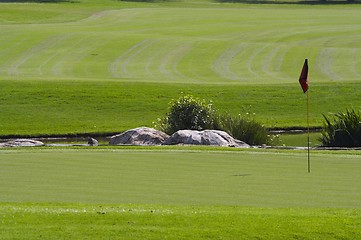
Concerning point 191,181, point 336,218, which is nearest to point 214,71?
point 191,181

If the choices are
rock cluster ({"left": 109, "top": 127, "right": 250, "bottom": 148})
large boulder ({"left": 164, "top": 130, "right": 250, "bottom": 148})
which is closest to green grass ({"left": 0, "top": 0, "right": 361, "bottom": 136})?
rock cluster ({"left": 109, "top": 127, "right": 250, "bottom": 148})

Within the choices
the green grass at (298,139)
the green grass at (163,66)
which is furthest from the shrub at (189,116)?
the green grass at (163,66)

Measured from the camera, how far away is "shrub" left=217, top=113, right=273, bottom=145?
2523cm

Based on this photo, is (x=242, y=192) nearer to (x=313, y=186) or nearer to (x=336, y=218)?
(x=313, y=186)

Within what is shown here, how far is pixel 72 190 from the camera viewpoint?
1369cm

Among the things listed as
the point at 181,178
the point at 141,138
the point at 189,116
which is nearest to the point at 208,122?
the point at 189,116

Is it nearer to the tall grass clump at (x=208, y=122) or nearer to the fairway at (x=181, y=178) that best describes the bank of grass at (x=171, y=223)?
the fairway at (x=181, y=178)

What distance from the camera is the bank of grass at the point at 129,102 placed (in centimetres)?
3173

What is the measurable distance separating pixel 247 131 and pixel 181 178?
34.4 ft

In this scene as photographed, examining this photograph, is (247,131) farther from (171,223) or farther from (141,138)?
(171,223)

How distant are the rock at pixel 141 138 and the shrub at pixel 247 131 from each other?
203 cm

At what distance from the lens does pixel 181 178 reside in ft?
49.2

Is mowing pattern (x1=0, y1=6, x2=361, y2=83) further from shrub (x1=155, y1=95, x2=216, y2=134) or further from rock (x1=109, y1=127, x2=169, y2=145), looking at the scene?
rock (x1=109, y1=127, x2=169, y2=145)

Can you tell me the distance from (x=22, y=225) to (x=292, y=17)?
2360 inches
